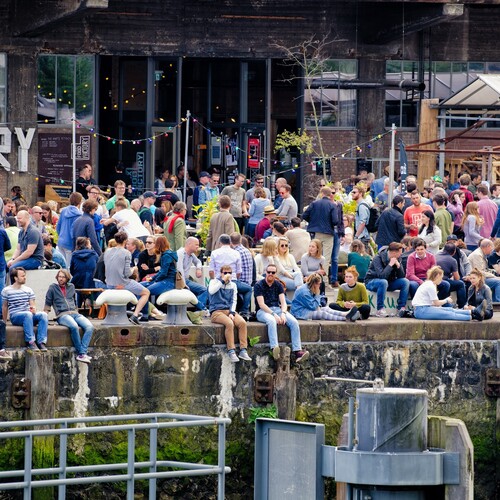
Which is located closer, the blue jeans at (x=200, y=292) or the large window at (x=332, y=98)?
the blue jeans at (x=200, y=292)

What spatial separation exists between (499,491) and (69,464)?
5.78 meters

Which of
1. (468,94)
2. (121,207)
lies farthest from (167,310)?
(468,94)

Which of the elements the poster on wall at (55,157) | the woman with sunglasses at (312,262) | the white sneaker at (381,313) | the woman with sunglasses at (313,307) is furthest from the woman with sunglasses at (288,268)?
the poster on wall at (55,157)

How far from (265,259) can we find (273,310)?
4.08 ft

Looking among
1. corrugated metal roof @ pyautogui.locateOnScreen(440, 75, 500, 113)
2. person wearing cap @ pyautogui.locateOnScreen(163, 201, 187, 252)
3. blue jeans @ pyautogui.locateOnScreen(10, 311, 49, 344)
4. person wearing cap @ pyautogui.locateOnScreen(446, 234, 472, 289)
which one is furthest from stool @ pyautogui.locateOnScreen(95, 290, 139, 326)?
corrugated metal roof @ pyautogui.locateOnScreen(440, 75, 500, 113)

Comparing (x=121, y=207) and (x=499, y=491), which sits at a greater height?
(x=121, y=207)

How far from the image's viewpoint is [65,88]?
119ft

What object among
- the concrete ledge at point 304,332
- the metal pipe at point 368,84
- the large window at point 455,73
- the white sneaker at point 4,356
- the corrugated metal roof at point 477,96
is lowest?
the white sneaker at point 4,356

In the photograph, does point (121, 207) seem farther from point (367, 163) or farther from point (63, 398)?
point (367, 163)

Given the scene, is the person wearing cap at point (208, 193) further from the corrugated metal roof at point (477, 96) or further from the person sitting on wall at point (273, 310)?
the person sitting on wall at point (273, 310)

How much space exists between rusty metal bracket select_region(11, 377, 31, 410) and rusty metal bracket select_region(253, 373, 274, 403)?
289cm

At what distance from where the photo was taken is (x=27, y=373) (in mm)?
20141

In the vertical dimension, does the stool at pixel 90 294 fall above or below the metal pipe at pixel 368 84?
below

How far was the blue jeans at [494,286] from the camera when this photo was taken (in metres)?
23.9
